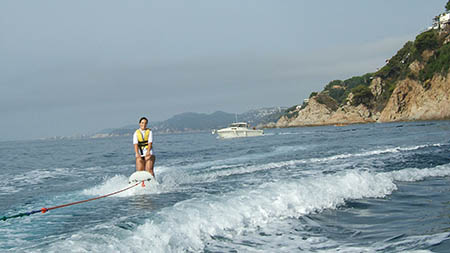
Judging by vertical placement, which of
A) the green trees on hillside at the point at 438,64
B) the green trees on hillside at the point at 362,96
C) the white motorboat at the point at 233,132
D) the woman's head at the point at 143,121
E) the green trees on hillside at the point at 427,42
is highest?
the green trees on hillside at the point at 427,42

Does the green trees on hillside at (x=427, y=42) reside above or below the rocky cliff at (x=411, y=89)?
above

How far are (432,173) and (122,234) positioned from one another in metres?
9.74

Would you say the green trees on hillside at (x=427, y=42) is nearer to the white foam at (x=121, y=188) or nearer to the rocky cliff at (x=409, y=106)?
the rocky cliff at (x=409, y=106)

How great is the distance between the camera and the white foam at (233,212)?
5.25m

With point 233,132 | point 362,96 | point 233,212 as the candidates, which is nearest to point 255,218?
point 233,212

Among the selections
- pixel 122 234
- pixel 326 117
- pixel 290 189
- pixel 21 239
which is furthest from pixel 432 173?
pixel 326 117

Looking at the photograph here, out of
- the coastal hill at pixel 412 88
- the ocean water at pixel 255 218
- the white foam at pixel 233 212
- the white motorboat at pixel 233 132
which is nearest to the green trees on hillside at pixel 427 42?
the coastal hill at pixel 412 88

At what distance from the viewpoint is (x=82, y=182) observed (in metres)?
14.5

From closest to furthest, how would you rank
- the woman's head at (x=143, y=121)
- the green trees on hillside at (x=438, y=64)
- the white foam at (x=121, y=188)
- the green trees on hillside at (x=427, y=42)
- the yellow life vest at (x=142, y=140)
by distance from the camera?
the white foam at (x=121, y=188) < the woman's head at (x=143, y=121) < the yellow life vest at (x=142, y=140) < the green trees on hillside at (x=438, y=64) < the green trees on hillside at (x=427, y=42)

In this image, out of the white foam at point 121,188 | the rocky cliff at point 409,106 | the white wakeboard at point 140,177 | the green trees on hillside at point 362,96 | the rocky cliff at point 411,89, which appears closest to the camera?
the white foam at point 121,188

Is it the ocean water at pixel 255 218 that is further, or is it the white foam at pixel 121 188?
the white foam at pixel 121 188

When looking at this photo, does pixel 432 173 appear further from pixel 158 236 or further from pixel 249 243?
pixel 158 236

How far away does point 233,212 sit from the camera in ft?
22.7

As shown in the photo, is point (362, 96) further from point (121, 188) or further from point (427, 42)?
point (121, 188)
